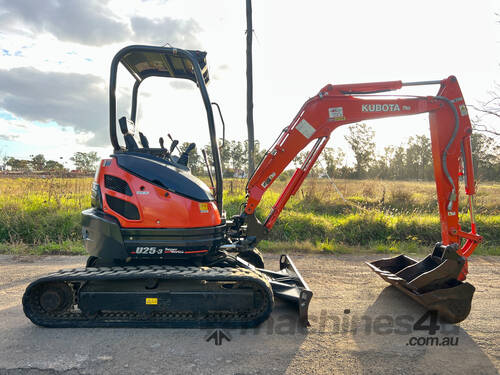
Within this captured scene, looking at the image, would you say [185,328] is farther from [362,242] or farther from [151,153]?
[362,242]

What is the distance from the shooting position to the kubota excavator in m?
3.31

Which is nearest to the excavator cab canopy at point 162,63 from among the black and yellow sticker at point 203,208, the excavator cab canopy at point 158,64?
the excavator cab canopy at point 158,64

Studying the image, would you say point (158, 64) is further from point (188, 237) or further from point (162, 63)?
point (188, 237)

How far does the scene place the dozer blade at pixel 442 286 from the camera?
349 centimetres

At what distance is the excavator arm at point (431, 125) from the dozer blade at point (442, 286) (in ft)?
1.49

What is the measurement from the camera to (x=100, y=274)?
10.9 ft

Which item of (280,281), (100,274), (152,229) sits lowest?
(280,281)

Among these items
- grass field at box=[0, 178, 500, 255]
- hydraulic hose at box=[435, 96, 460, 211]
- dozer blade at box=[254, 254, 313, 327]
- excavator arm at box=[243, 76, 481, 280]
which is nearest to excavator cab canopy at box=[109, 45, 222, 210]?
excavator arm at box=[243, 76, 481, 280]

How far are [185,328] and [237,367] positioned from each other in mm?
868

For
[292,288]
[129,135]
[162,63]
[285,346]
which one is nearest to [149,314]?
[285,346]

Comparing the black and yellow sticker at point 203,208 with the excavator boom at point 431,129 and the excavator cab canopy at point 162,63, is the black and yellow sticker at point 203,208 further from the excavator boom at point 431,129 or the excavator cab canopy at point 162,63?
the excavator cab canopy at point 162,63

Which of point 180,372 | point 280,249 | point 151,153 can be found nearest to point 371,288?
point 280,249

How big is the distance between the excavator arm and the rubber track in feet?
5.95

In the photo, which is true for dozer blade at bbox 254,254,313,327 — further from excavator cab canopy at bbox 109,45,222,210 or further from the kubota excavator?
excavator cab canopy at bbox 109,45,222,210
